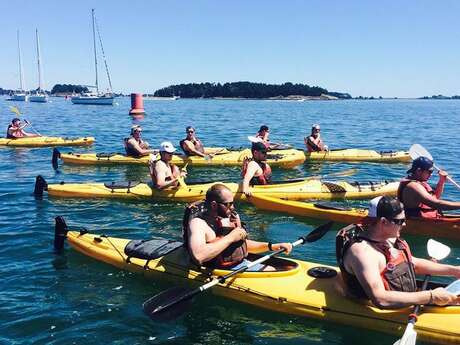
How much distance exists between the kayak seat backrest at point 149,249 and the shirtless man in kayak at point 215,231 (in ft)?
2.87

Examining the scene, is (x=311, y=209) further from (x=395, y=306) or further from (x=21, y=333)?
(x=21, y=333)

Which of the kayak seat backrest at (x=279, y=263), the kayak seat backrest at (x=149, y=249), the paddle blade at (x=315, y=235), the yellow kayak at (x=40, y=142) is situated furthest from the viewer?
the yellow kayak at (x=40, y=142)

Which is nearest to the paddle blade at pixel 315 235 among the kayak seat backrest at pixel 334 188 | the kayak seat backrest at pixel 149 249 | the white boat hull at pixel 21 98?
the kayak seat backrest at pixel 149 249

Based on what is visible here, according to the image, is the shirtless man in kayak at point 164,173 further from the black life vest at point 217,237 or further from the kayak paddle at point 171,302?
the kayak paddle at point 171,302

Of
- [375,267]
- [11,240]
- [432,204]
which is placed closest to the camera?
[375,267]

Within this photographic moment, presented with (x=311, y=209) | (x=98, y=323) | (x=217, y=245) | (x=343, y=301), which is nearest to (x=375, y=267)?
(x=343, y=301)

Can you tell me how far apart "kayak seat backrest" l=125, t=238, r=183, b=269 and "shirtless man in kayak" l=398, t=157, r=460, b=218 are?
389 cm

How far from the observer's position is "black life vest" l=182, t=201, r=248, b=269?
19.3ft

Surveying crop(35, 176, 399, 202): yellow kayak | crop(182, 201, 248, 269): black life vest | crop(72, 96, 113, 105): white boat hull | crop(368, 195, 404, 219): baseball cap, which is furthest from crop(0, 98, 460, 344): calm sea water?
crop(72, 96, 113, 105): white boat hull

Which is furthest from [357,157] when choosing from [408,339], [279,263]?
[408,339]

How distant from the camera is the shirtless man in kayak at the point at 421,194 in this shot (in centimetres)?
774

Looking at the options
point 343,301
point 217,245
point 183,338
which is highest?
point 217,245

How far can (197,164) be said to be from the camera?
16094mm

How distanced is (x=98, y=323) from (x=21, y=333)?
857 mm
